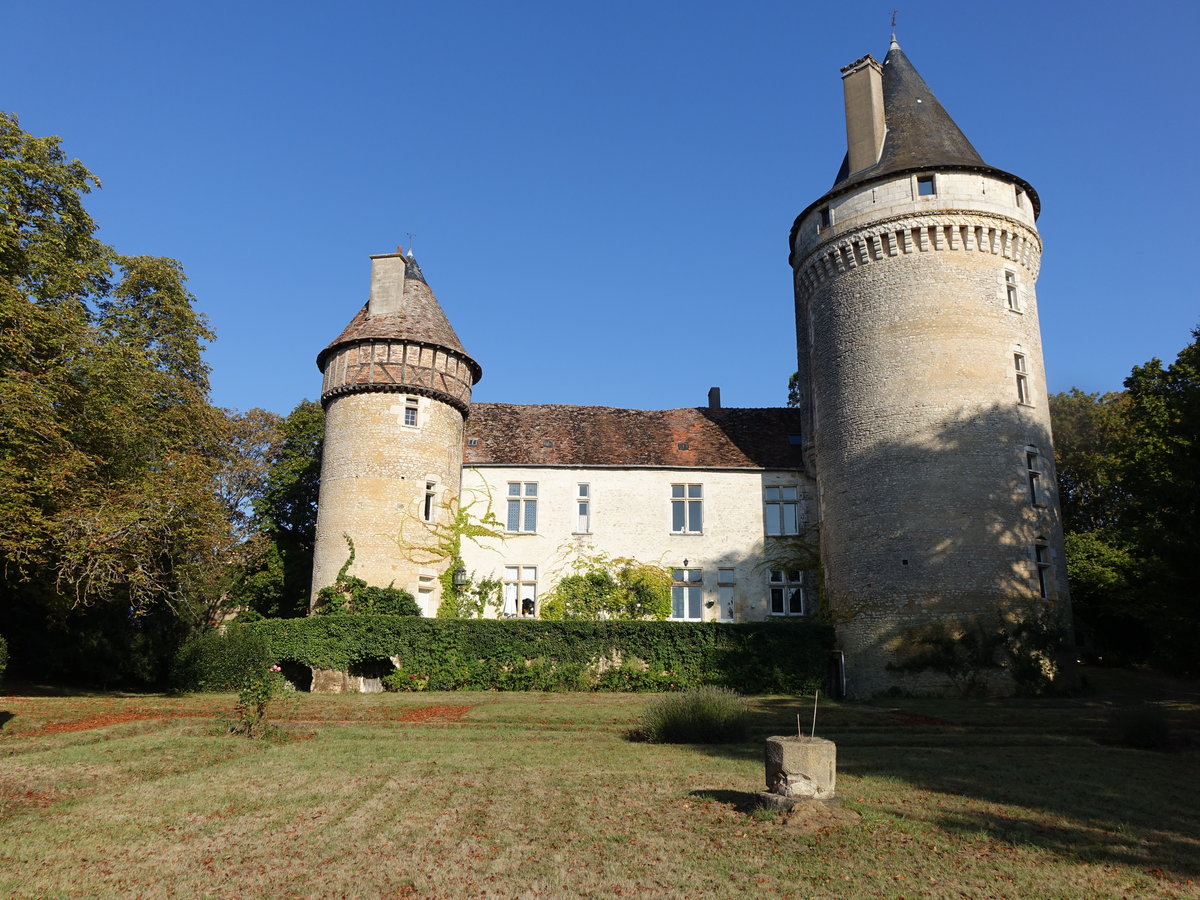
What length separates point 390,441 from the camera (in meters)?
26.2

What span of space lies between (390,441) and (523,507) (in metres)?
5.11

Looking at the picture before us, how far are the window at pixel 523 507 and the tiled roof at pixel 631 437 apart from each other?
0.81m

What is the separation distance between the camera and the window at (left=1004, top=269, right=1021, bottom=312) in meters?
25.0

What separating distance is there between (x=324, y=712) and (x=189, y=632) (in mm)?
13116

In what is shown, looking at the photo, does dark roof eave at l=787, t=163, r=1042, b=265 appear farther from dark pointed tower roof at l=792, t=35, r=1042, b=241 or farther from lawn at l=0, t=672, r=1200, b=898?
lawn at l=0, t=672, r=1200, b=898

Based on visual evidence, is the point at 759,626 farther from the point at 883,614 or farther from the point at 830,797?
the point at 830,797

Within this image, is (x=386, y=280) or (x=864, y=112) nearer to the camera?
(x=864, y=112)

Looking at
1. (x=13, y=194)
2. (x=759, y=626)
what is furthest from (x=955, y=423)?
(x=13, y=194)

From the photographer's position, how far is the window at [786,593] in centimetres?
2756

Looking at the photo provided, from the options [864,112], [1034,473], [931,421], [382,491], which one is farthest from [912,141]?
[382,491]

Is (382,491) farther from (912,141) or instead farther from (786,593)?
(912,141)

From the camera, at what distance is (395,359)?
1049 inches

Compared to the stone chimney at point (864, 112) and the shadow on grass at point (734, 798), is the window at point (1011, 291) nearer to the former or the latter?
the stone chimney at point (864, 112)

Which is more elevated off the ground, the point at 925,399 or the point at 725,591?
the point at 925,399
